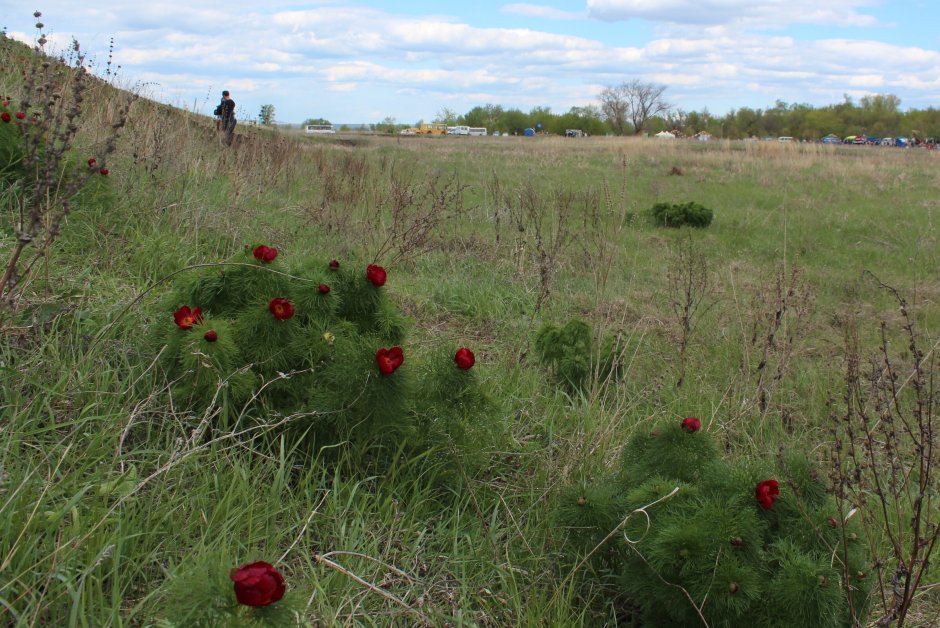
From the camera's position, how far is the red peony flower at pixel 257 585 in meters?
1.28

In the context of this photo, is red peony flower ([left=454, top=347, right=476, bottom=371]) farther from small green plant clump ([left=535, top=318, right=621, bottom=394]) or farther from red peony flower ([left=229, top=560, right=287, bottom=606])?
small green plant clump ([left=535, top=318, right=621, bottom=394])

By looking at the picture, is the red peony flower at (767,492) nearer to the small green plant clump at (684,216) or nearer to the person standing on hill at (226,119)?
the person standing on hill at (226,119)

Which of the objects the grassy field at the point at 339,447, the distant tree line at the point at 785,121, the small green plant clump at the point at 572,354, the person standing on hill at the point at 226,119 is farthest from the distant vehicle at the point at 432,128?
the small green plant clump at the point at 572,354

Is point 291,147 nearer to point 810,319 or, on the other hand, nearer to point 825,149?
point 810,319

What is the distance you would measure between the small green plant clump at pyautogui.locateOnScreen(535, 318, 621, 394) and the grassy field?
0.10m

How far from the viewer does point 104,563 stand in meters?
1.84

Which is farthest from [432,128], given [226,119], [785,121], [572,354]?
[572,354]

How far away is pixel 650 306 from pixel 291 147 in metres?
7.27

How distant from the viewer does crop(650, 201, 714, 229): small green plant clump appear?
10703mm

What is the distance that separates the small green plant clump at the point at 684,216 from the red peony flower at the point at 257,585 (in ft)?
33.2

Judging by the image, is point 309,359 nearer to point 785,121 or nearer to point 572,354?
point 572,354

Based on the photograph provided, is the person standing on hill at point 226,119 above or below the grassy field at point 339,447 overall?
above

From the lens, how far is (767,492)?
2.14 metres

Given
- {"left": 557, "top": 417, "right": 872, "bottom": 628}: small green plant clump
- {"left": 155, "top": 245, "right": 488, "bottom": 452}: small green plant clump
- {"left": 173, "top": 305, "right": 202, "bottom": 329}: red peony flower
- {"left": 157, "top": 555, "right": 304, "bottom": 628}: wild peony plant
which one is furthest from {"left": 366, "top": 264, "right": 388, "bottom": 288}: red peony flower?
{"left": 157, "top": 555, "right": 304, "bottom": 628}: wild peony plant
